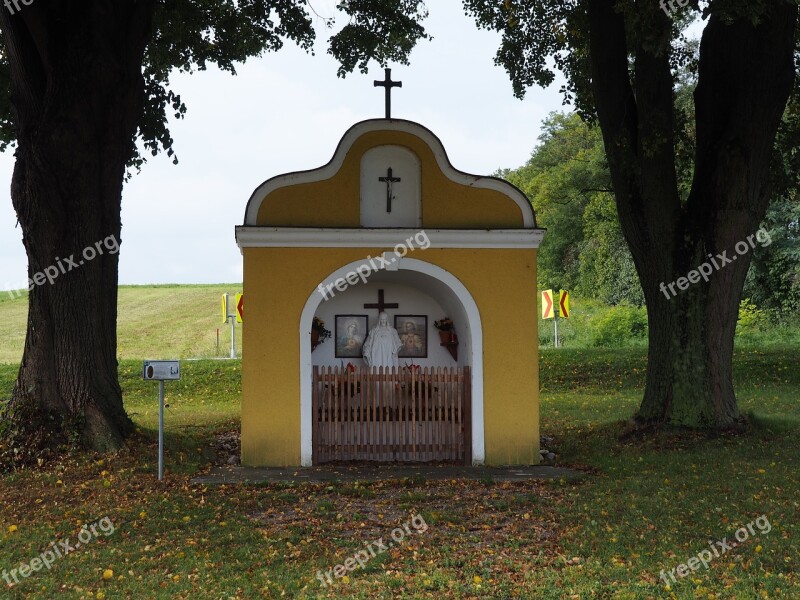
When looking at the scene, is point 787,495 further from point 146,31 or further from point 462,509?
point 146,31

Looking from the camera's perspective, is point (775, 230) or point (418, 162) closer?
point (418, 162)

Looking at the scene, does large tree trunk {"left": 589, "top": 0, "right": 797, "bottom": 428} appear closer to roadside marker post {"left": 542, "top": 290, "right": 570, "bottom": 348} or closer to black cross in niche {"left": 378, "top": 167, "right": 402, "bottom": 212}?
black cross in niche {"left": 378, "top": 167, "right": 402, "bottom": 212}

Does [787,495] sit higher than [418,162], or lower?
lower

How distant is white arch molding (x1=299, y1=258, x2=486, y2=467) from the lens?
984 cm

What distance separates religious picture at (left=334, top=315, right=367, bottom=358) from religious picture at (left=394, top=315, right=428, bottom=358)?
50 centimetres

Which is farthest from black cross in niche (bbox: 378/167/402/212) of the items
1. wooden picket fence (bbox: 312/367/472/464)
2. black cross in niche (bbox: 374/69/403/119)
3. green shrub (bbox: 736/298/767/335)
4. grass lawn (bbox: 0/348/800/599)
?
green shrub (bbox: 736/298/767/335)

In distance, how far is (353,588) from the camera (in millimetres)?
5668

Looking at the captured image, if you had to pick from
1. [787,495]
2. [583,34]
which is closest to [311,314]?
[787,495]

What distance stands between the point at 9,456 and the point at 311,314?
365cm

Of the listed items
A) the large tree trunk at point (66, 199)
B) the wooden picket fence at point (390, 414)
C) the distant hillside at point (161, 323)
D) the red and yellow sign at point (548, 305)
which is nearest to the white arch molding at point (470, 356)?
the wooden picket fence at point (390, 414)

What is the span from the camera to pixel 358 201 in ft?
32.9

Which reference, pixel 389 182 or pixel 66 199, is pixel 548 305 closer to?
pixel 389 182

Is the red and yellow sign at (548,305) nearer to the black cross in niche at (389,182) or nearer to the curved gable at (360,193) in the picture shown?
the curved gable at (360,193)

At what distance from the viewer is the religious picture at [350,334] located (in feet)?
37.3
